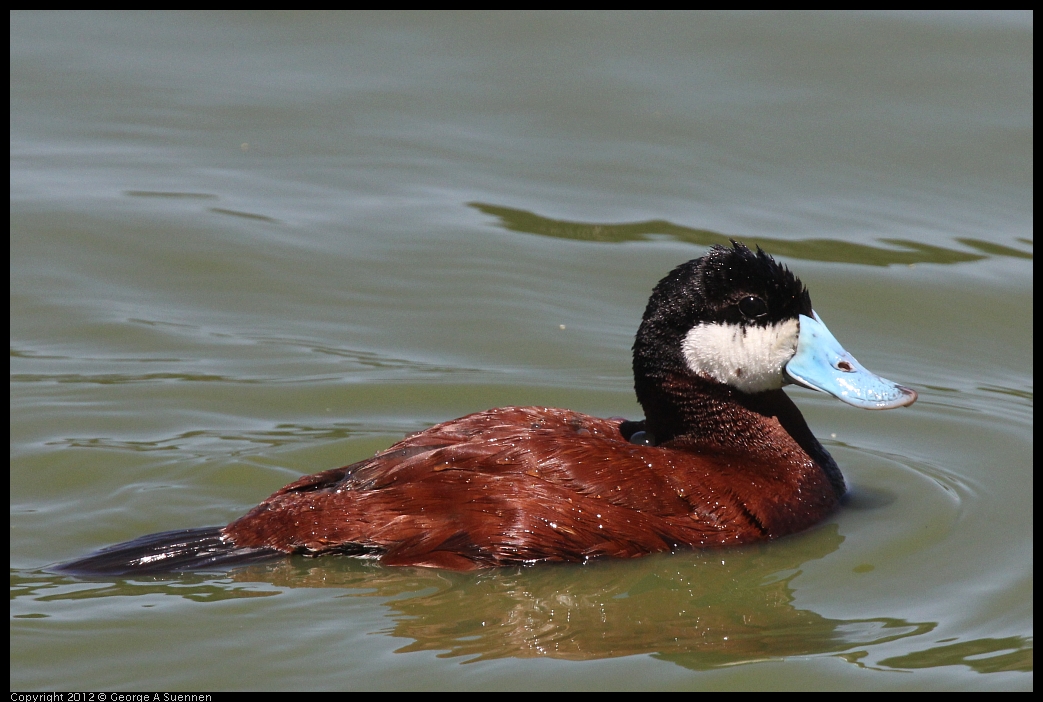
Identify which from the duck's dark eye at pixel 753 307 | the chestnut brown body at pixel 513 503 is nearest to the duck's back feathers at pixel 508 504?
the chestnut brown body at pixel 513 503

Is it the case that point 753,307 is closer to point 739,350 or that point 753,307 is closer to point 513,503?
point 739,350

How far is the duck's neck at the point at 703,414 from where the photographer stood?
6.16m

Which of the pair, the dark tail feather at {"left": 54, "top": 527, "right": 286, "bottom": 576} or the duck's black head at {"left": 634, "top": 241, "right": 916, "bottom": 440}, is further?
the duck's black head at {"left": 634, "top": 241, "right": 916, "bottom": 440}

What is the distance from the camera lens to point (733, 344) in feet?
19.9

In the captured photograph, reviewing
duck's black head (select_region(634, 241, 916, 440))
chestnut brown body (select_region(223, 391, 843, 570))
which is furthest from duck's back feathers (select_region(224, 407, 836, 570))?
duck's black head (select_region(634, 241, 916, 440))

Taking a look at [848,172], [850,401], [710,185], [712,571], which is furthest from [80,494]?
[848,172]

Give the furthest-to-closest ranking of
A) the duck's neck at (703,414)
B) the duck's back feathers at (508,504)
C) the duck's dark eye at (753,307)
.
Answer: the duck's neck at (703,414) < the duck's dark eye at (753,307) < the duck's back feathers at (508,504)

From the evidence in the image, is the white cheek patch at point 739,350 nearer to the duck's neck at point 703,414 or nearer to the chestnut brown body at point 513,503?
the duck's neck at point 703,414

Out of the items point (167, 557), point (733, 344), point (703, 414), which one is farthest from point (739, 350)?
point (167, 557)

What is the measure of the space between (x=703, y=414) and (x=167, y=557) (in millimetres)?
2331

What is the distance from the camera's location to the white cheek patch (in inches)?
239

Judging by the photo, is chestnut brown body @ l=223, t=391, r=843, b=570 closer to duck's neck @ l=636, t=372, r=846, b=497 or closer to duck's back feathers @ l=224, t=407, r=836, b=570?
duck's back feathers @ l=224, t=407, r=836, b=570

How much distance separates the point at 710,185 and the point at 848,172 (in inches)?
42.5

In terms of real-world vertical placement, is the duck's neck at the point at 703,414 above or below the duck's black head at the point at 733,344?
below
